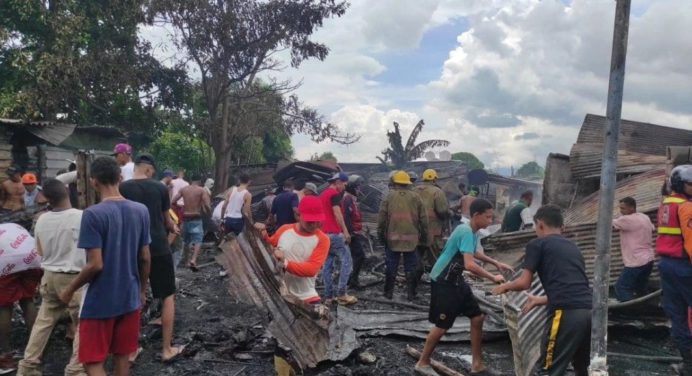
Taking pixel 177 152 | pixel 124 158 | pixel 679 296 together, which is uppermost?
pixel 177 152

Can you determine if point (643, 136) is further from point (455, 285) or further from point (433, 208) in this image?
point (455, 285)

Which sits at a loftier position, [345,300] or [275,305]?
[275,305]

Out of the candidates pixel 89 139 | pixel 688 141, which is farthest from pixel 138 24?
pixel 688 141

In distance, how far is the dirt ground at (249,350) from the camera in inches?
191

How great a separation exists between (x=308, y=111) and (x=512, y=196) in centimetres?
1464

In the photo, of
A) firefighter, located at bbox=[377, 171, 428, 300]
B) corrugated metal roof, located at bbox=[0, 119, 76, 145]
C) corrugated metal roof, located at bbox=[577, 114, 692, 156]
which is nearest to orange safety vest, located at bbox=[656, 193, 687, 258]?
firefighter, located at bbox=[377, 171, 428, 300]

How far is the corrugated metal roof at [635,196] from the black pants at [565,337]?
4.10 metres

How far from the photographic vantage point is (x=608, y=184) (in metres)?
3.36

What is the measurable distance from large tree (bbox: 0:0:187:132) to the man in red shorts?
1255 cm

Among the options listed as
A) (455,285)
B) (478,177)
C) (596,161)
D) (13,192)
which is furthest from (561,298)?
(478,177)

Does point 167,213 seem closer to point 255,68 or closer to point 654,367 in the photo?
point 654,367

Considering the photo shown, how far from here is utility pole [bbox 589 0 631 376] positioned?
3291 mm

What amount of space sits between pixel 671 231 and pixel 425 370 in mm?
2509

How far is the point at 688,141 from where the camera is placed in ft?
34.8
